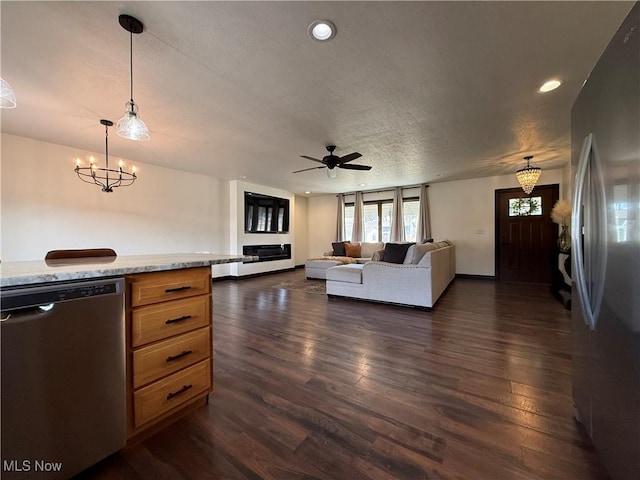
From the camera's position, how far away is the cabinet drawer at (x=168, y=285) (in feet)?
4.33

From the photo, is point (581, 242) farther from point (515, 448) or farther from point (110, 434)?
point (110, 434)

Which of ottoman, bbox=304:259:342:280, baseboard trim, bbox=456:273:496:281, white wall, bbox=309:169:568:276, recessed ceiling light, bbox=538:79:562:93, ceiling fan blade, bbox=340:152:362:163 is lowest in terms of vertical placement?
baseboard trim, bbox=456:273:496:281

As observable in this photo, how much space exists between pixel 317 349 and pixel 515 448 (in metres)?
1.57

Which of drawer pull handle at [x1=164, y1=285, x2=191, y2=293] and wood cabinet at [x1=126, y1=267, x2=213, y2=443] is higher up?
drawer pull handle at [x1=164, y1=285, x2=191, y2=293]

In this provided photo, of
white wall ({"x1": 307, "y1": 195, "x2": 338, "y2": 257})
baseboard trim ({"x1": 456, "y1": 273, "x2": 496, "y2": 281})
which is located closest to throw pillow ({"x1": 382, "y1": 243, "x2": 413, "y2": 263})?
baseboard trim ({"x1": 456, "y1": 273, "x2": 496, "y2": 281})

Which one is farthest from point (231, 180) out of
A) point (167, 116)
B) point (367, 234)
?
point (367, 234)

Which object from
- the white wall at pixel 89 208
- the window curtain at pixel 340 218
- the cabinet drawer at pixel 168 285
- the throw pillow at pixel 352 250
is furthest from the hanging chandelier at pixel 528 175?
the white wall at pixel 89 208

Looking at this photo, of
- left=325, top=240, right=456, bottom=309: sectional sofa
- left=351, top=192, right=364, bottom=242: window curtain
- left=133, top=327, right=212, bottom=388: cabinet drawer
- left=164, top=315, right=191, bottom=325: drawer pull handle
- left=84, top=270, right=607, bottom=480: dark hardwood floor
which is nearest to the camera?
left=84, top=270, right=607, bottom=480: dark hardwood floor

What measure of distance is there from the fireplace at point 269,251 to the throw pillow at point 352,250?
2.03 meters

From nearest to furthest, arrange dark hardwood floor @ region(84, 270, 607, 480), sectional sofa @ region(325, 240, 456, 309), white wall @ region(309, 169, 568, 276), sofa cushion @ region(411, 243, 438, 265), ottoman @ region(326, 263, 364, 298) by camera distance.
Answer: dark hardwood floor @ region(84, 270, 607, 480), sectional sofa @ region(325, 240, 456, 309), sofa cushion @ region(411, 243, 438, 265), ottoman @ region(326, 263, 364, 298), white wall @ region(309, 169, 568, 276)

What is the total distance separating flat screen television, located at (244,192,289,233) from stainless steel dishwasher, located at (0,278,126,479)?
Result: 5.84 m

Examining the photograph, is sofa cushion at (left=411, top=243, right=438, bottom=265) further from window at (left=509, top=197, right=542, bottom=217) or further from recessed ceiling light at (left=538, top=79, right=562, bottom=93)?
window at (left=509, top=197, right=542, bottom=217)

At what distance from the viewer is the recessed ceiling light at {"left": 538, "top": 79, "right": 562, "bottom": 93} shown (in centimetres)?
239

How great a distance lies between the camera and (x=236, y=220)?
21.9 ft
